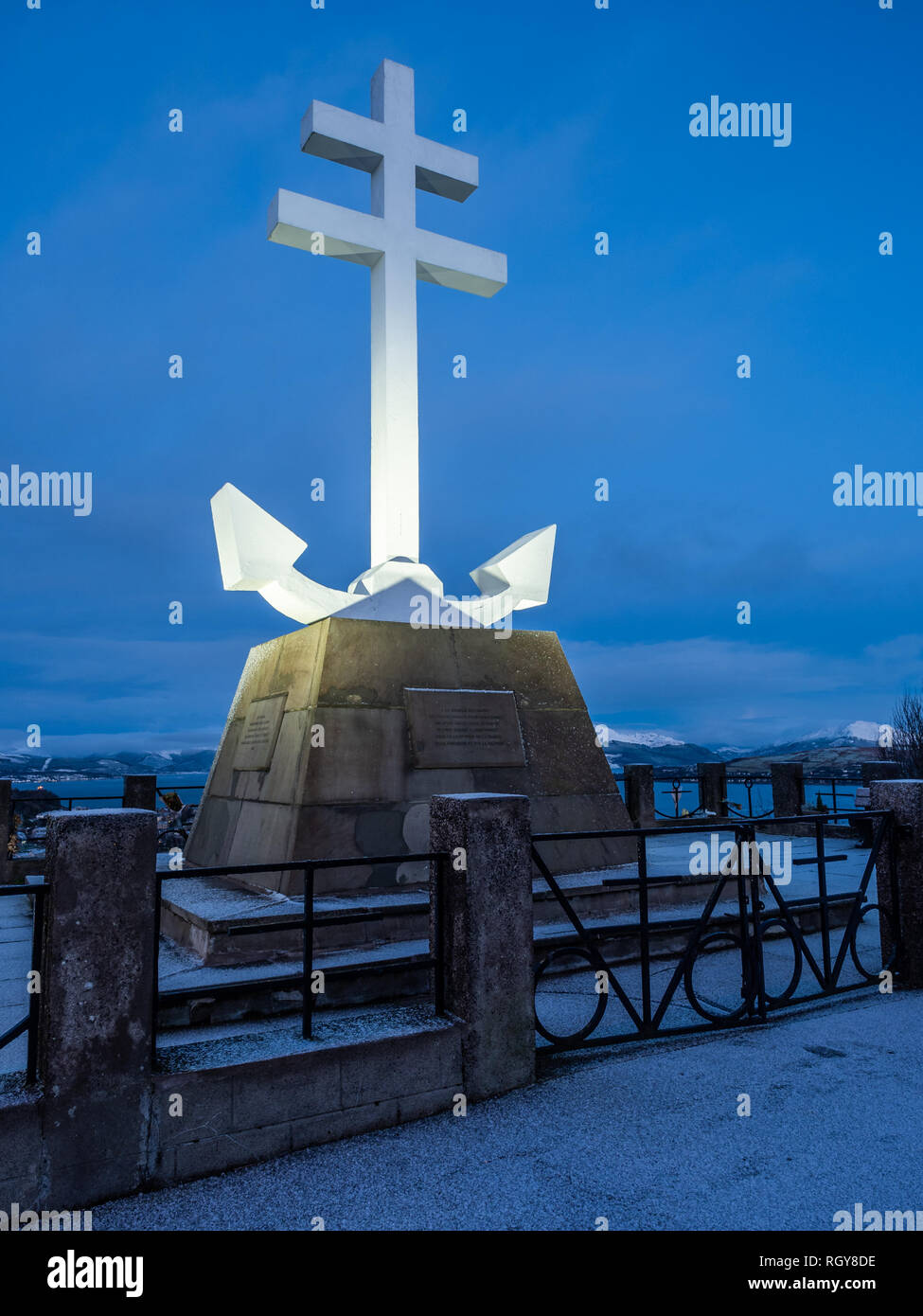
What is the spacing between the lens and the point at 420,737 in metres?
6.78

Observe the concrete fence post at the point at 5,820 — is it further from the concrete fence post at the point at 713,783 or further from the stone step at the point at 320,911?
the concrete fence post at the point at 713,783

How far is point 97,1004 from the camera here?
2.95 metres

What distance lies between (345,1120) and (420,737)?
11.9ft

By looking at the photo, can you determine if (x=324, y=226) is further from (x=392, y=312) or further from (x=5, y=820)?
(x=5, y=820)

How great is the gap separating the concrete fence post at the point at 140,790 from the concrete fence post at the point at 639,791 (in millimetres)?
7141

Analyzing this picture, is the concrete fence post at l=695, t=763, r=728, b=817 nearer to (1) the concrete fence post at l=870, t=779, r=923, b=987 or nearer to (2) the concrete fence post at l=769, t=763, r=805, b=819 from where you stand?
(2) the concrete fence post at l=769, t=763, r=805, b=819

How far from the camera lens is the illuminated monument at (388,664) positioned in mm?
6453

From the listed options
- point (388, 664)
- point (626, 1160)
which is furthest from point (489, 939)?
point (388, 664)

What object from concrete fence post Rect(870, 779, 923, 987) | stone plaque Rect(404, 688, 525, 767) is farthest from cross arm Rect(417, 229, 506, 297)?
concrete fence post Rect(870, 779, 923, 987)

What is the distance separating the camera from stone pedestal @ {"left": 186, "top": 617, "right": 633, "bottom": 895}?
6.30 m

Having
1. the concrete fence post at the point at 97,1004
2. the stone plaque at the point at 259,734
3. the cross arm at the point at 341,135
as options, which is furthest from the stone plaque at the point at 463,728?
the cross arm at the point at 341,135
